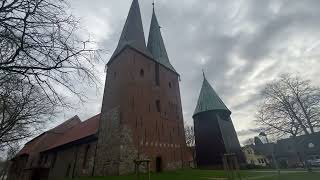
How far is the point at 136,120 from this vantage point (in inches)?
756

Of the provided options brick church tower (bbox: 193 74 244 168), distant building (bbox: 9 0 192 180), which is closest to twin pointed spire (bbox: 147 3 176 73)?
distant building (bbox: 9 0 192 180)

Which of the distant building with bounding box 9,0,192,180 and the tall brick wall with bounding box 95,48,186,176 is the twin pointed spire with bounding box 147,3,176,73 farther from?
the tall brick wall with bounding box 95,48,186,176

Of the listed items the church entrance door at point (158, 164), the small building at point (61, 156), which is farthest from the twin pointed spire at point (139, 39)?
the church entrance door at point (158, 164)

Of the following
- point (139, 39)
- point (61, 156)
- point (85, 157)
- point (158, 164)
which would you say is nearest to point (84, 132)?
point (85, 157)

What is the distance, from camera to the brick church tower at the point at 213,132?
26.6m

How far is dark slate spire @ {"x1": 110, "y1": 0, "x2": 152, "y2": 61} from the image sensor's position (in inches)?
933

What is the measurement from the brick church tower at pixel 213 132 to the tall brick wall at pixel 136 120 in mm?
5480

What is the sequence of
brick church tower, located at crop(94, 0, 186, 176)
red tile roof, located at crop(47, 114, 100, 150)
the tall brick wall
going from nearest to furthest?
the tall brick wall < brick church tower, located at crop(94, 0, 186, 176) < red tile roof, located at crop(47, 114, 100, 150)

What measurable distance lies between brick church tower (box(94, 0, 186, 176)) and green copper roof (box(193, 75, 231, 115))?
584 centimetres

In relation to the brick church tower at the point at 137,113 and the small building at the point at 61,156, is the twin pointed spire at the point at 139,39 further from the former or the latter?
the small building at the point at 61,156

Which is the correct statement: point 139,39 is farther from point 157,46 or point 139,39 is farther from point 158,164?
point 158,164

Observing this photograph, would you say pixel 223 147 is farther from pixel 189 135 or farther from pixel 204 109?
pixel 189 135

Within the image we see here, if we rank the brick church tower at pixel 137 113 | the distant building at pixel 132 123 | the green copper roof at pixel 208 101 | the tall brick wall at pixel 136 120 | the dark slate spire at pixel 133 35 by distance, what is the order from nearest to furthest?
the tall brick wall at pixel 136 120
the brick church tower at pixel 137 113
the distant building at pixel 132 123
the dark slate spire at pixel 133 35
the green copper roof at pixel 208 101

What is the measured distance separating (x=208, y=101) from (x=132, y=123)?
1555 centimetres
